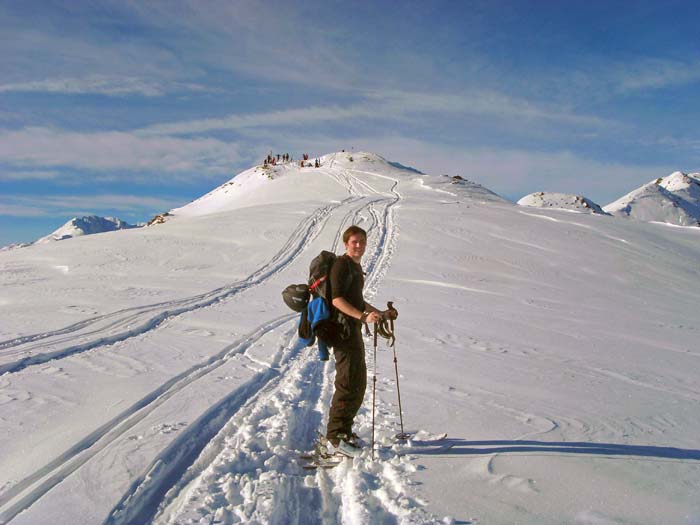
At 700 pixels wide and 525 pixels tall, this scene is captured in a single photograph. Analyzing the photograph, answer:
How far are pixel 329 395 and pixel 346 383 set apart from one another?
1430mm

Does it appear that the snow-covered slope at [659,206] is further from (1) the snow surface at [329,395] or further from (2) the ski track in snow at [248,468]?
(2) the ski track in snow at [248,468]

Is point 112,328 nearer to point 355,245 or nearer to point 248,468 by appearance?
point 248,468

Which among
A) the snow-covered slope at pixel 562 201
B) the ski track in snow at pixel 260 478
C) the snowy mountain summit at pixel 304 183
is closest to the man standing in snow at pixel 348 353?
the ski track in snow at pixel 260 478

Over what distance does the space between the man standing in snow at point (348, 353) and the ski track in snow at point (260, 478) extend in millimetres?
238

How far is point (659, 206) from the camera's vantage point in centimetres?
10469

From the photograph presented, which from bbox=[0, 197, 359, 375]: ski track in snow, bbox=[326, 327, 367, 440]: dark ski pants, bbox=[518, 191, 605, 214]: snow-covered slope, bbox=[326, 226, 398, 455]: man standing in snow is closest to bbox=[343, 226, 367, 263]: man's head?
bbox=[326, 226, 398, 455]: man standing in snow

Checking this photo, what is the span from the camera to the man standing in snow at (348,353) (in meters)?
3.69

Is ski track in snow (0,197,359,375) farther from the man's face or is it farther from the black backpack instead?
the man's face

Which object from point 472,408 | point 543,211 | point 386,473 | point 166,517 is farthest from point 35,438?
point 543,211

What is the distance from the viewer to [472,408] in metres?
4.74

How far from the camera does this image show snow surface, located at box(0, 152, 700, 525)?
3045mm

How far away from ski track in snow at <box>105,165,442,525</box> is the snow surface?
0.02 meters

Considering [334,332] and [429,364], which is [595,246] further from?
[334,332]

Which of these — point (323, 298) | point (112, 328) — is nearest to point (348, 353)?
point (323, 298)
